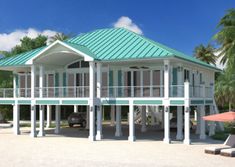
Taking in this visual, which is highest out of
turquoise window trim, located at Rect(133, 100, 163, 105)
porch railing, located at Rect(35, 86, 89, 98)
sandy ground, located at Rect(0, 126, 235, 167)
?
porch railing, located at Rect(35, 86, 89, 98)

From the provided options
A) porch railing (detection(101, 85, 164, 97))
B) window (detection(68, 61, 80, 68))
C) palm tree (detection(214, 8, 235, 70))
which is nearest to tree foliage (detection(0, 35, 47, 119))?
window (detection(68, 61, 80, 68))

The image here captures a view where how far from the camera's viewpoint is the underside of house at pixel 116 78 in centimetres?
2639

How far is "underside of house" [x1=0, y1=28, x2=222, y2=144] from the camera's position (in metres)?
26.4

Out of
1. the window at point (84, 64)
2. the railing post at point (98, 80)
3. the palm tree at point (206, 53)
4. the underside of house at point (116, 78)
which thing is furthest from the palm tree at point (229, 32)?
the palm tree at point (206, 53)

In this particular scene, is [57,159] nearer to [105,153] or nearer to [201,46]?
[105,153]

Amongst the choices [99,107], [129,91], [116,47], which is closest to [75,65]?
[116,47]

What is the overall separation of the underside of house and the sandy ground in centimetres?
185

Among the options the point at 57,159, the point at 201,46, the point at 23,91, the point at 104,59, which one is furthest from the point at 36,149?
the point at 201,46

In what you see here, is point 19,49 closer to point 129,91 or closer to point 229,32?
point 129,91

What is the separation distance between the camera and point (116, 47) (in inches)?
1147

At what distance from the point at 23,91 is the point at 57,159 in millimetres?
17445

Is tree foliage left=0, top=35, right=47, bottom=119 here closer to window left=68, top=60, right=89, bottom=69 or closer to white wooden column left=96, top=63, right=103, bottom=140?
window left=68, top=60, right=89, bottom=69

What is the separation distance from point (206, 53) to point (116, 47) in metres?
40.7

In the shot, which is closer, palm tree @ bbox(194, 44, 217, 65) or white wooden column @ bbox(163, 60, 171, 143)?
white wooden column @ bbox(163, 60, 171, 143)
